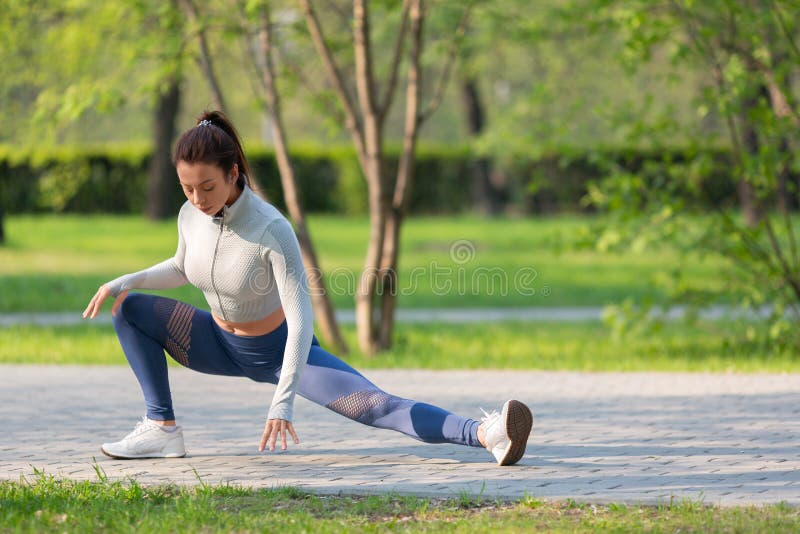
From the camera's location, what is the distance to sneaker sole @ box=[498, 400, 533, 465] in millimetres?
5160

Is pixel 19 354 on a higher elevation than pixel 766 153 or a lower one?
lower

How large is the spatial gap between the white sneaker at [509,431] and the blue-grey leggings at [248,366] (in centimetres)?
7

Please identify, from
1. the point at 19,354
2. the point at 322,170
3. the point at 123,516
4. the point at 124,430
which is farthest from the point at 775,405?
the point at 322,170

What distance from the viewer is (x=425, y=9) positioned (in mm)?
10555

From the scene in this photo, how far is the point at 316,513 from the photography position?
4.50 metres

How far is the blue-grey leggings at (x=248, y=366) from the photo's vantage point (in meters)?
5.34

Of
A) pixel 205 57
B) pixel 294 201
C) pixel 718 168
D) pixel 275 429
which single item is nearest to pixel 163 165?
pixel 205 57

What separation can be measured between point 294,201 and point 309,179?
2304 cm

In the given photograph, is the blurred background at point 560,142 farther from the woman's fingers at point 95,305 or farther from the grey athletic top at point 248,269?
the woman's fingers at point 95,305

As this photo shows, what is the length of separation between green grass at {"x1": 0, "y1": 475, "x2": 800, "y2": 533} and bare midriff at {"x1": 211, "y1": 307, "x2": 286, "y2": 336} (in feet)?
2.84

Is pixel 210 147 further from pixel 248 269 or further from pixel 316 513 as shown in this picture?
pixel 316 513

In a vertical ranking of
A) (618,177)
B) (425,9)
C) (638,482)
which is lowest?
(638,482)

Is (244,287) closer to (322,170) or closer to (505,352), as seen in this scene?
(505,352)

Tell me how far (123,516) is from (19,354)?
627 centimetres
